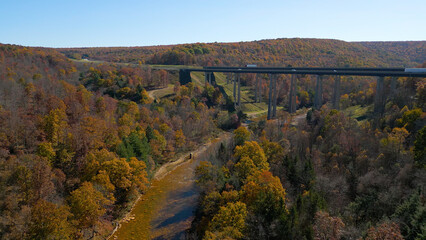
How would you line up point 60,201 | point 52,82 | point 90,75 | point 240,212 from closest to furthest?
1. point 240,212
2. point 60,201
3. point 52,82
4. point 90,75

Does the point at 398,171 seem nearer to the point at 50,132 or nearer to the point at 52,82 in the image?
the point at 50,132

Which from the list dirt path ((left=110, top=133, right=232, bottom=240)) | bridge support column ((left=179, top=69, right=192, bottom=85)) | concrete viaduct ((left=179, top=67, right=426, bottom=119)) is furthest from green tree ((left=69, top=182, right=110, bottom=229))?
bridge support column ((left=179, top=69, right=192, bottom=85))

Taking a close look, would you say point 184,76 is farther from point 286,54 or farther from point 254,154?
point 286,54

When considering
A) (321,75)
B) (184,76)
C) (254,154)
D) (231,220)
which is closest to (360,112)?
(321,75)

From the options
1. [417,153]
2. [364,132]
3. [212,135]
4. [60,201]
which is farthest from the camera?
[212,135]

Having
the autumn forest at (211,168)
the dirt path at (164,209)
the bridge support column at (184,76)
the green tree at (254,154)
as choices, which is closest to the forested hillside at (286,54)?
the bridge support column at (184,76)

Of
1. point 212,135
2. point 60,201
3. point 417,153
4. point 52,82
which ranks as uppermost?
point 52,82

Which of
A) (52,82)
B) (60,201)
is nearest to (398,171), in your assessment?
(60,201)
